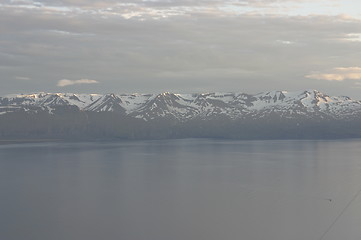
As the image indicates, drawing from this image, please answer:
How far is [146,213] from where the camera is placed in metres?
77.4

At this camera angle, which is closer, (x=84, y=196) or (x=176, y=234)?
(x=176, y=234)

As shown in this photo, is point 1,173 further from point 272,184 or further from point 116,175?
point 272,184

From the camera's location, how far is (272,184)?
11206 cm

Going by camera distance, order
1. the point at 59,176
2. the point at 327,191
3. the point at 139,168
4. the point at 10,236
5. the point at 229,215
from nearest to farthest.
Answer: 1. the point at 10,236
2. the point at 229,215
3. the point at 327,191
4. the point at 59,176
5. the point at 139,168

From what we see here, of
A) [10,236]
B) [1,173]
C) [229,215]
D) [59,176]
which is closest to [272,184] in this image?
[229,215]

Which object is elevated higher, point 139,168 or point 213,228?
point 213,228

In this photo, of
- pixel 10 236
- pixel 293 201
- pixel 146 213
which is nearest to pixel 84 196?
pixel 146 213

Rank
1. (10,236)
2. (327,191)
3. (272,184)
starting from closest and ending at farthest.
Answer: (10,236) → (327,191) → (272,184)

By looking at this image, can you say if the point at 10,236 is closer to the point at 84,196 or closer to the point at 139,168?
the point at 84,196

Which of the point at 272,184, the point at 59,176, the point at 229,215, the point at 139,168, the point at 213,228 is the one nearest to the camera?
the point at 213,228

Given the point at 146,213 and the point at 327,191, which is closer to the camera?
the point at 146,213

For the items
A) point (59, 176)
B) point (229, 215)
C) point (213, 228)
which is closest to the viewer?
point (213, 228)

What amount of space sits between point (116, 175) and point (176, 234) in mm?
69697

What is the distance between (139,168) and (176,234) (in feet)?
290
